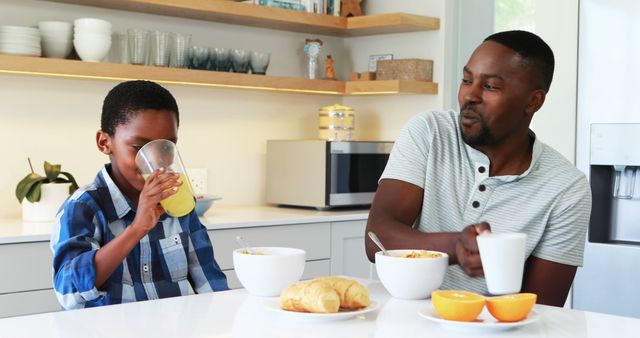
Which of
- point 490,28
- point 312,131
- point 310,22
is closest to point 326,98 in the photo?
point 312,131

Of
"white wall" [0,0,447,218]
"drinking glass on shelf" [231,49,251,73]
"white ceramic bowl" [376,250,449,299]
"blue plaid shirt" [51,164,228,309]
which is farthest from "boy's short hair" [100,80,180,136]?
"drinking glass on shelf" [231,49,251,73]

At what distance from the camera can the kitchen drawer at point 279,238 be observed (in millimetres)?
3336

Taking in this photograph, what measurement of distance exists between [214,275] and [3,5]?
1856mm

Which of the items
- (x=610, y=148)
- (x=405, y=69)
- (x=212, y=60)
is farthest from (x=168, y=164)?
(x=405, y=69)

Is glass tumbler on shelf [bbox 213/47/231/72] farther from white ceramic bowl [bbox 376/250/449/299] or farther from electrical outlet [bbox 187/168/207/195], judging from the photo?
white ceramic bowl [bbox 376/250/449/299]

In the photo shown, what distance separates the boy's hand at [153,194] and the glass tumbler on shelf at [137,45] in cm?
191

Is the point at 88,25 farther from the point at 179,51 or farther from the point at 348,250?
the point at 348,250

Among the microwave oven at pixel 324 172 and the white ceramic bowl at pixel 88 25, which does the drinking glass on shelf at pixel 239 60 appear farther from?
the white ceramic bowl at pixel 88 25

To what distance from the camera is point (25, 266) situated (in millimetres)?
2855

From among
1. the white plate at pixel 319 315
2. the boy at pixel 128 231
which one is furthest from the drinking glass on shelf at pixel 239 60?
the white plate at pixel 319 315

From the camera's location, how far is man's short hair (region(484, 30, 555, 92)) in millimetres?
2068

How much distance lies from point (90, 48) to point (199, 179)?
2.70 ft

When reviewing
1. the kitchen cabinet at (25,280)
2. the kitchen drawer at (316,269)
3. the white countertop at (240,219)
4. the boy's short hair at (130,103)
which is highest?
the boy's short hair at (130,103)

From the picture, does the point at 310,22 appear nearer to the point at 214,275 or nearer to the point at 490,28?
the point at 490,28
